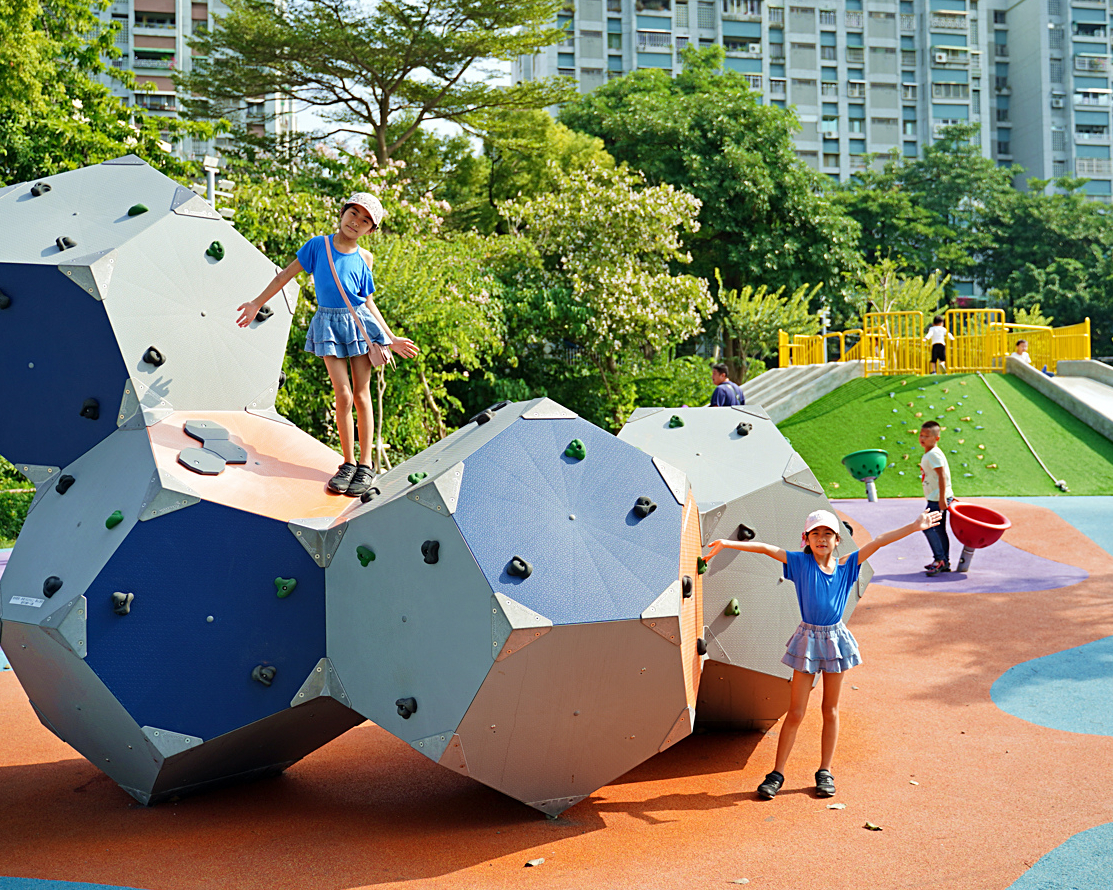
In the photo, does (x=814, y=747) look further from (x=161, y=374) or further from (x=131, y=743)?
(x=161, y=374)

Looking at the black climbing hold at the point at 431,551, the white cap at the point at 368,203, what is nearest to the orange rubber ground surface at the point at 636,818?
the black climbing hold at the point at 431,551

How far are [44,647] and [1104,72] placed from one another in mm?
91230

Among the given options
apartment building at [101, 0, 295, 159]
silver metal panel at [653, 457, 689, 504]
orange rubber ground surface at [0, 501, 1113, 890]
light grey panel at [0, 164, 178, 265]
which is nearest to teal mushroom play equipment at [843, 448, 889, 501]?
orange rubber ground surface at [0, 501, 1113, 890]

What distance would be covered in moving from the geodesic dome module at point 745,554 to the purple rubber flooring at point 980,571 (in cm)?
435

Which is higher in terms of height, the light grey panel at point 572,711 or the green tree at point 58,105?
the green tree at point 58,105

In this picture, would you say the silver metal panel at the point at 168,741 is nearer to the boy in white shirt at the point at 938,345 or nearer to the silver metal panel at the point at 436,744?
the silver metal panel at the point at 436,744

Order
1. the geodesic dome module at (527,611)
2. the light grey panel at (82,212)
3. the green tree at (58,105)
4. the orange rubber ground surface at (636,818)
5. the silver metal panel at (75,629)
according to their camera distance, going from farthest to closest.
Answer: the green tree at (58,105) → the light grey panel at (82,212) → the silver metal panel at (75,629) → the geodesic dome module at (527,611) → the orange rubber ground surface at (636,818)

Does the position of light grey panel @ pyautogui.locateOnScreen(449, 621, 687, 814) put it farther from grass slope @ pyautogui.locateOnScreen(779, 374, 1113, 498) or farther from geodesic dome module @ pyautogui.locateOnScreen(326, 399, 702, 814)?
grass slope @ pyautogui.locateOnScreen(779, 374, 1113, 498)

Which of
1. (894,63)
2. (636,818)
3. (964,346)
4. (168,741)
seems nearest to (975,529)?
(636,818)

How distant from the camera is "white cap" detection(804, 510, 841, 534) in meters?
5.63

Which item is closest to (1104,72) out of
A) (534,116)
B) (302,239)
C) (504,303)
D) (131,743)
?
(534,116)

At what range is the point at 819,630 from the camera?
218 inches

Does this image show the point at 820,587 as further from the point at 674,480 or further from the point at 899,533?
the point at 674,480

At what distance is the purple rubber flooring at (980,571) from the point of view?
1129 cm
